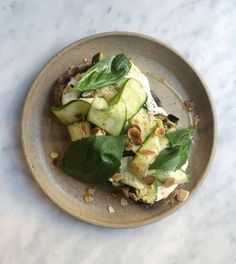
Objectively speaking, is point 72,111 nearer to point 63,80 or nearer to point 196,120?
point 63,80

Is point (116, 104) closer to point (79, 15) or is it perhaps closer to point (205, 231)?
point (79, 15)

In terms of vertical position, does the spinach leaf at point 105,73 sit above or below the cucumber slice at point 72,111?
above

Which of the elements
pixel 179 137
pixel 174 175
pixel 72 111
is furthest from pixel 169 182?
pixel 72 111

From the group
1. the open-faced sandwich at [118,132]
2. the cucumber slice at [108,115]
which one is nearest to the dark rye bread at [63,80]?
the open-faced sandwich at [118,132]

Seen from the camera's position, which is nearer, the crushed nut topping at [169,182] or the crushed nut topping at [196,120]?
the crushed nut topping at [169,182]

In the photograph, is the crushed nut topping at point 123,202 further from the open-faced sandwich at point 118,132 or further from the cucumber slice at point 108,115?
the cucumber slice at point 108,115

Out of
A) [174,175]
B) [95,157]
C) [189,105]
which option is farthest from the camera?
[189,105]

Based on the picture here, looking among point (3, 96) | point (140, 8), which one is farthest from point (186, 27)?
point (3, 96)
